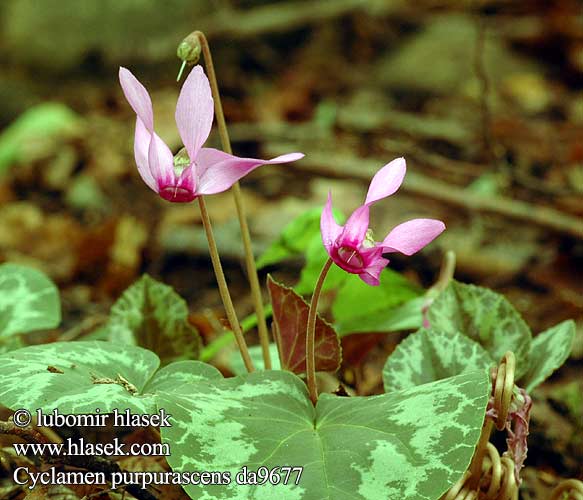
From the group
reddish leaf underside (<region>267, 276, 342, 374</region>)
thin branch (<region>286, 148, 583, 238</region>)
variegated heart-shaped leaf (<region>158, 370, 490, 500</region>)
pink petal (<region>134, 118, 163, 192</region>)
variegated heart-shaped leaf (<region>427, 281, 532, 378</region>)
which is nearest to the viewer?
variegated heart-shaped leaf (<region>158, 370, 490, 500</region>)

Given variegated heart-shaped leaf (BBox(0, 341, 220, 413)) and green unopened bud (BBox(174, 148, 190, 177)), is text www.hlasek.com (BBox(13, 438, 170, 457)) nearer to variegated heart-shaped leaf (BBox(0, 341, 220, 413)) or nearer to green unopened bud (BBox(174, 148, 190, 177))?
variegated heart-shaped leaf (BBox(0, 341, 220, 413))

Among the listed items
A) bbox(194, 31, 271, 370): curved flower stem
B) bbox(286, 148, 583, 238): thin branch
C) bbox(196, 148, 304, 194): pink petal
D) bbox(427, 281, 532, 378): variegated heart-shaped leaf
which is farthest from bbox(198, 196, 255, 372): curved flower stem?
bbox(286, 148, 583, 238): thin branch

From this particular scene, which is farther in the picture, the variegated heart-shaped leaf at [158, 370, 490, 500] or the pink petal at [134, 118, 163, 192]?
the pink petal at [134, 118, 163, 192]

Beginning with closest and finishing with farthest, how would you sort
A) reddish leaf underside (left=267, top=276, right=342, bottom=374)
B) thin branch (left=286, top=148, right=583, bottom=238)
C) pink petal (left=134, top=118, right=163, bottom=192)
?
1. pink petal (left=134, top=118, right=163, bottom=192)
2. reddish leaf underside (left=267, top=276, right=342, bottom=374)
3. thin branch (left=286, top=148, right=583, bottom=238)

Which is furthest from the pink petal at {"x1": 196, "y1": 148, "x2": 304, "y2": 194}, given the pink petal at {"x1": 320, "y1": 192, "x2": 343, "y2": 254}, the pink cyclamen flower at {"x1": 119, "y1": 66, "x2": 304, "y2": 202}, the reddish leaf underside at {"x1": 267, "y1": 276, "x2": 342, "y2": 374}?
the reddish leaf underside at {"x1": 267, "y1": 276, "x2": 342, "y2": 374}

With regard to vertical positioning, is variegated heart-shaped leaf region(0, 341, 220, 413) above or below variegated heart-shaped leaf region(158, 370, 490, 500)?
above

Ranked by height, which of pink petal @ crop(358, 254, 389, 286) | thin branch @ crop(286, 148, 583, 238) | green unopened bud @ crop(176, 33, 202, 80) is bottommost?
thin branch @ crop(286, 148, 583, 238)

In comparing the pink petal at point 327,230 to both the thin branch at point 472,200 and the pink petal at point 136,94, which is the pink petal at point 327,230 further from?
the thin branch at point 472,200

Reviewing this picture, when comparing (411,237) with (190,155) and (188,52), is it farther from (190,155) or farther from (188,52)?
(188,52)
